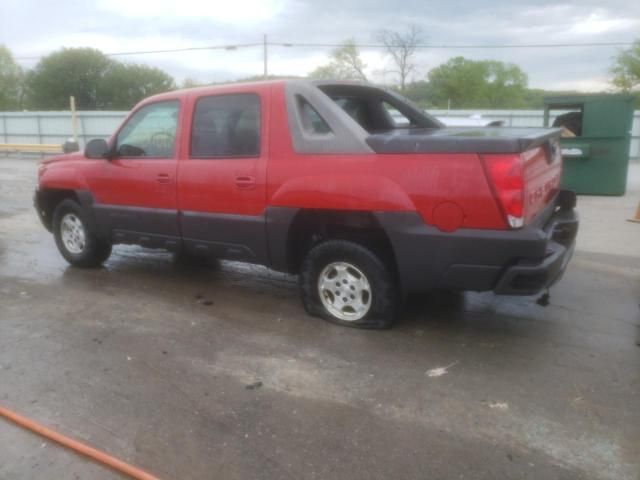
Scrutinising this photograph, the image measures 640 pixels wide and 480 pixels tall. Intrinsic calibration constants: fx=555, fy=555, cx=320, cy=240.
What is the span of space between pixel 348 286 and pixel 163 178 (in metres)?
2.00

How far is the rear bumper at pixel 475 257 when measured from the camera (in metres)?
3.50

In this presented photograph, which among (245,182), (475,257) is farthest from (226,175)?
(475,257)

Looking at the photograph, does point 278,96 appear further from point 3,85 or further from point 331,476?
point 3,85

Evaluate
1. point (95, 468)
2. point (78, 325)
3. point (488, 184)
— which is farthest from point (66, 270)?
point (488, 184)

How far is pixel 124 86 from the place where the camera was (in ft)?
210

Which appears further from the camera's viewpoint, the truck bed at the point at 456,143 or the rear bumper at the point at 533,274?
the rear bumper at the point at 533,274

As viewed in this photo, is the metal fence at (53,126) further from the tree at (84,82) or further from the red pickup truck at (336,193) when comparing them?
the tree at (84,82)

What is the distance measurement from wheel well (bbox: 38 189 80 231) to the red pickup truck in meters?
0.40

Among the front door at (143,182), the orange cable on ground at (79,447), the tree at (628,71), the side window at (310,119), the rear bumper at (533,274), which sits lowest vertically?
the orange cable on ground at (79,447)


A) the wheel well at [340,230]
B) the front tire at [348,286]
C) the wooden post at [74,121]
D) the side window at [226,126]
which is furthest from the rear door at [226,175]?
the wooden post at [74,121]

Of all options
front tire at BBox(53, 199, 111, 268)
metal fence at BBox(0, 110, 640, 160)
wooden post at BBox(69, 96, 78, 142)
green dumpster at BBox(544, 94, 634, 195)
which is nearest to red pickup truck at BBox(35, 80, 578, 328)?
front tire at BBox(53, 199, 111, 268)

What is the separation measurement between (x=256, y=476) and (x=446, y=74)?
237 feet

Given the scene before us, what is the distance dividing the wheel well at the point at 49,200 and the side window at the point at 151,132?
1123 millimetres

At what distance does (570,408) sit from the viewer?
3.18m
